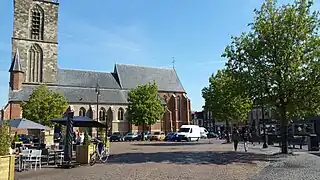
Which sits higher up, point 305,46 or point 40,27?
point 40,27

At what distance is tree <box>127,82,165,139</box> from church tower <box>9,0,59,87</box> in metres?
18.2

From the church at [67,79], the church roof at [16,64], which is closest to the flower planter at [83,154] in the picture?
the church at [67,79]

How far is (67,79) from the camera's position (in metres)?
74.8

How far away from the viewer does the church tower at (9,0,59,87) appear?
65562 mm

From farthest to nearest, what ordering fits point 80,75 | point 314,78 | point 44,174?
point 80,75 < point 314,78 < point 44,174

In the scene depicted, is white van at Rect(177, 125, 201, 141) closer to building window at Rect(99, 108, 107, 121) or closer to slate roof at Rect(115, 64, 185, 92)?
building window at Rect(99, 108, 107, 121)

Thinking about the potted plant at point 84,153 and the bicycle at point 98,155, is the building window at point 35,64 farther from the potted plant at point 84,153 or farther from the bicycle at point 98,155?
the potted plant at point 84,153

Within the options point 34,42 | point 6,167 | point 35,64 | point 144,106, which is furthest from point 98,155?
point 34,42

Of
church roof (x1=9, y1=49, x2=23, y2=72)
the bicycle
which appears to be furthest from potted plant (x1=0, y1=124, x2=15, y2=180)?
church roof (x1=9, y1=49, x2=23, y2=72)

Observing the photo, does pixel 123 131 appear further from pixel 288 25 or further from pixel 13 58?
pixel 288 25

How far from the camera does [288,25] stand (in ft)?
66.9

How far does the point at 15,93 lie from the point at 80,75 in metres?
16.9

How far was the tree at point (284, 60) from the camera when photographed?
1973cm

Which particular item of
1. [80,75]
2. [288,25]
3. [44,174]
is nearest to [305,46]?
[288,25]
